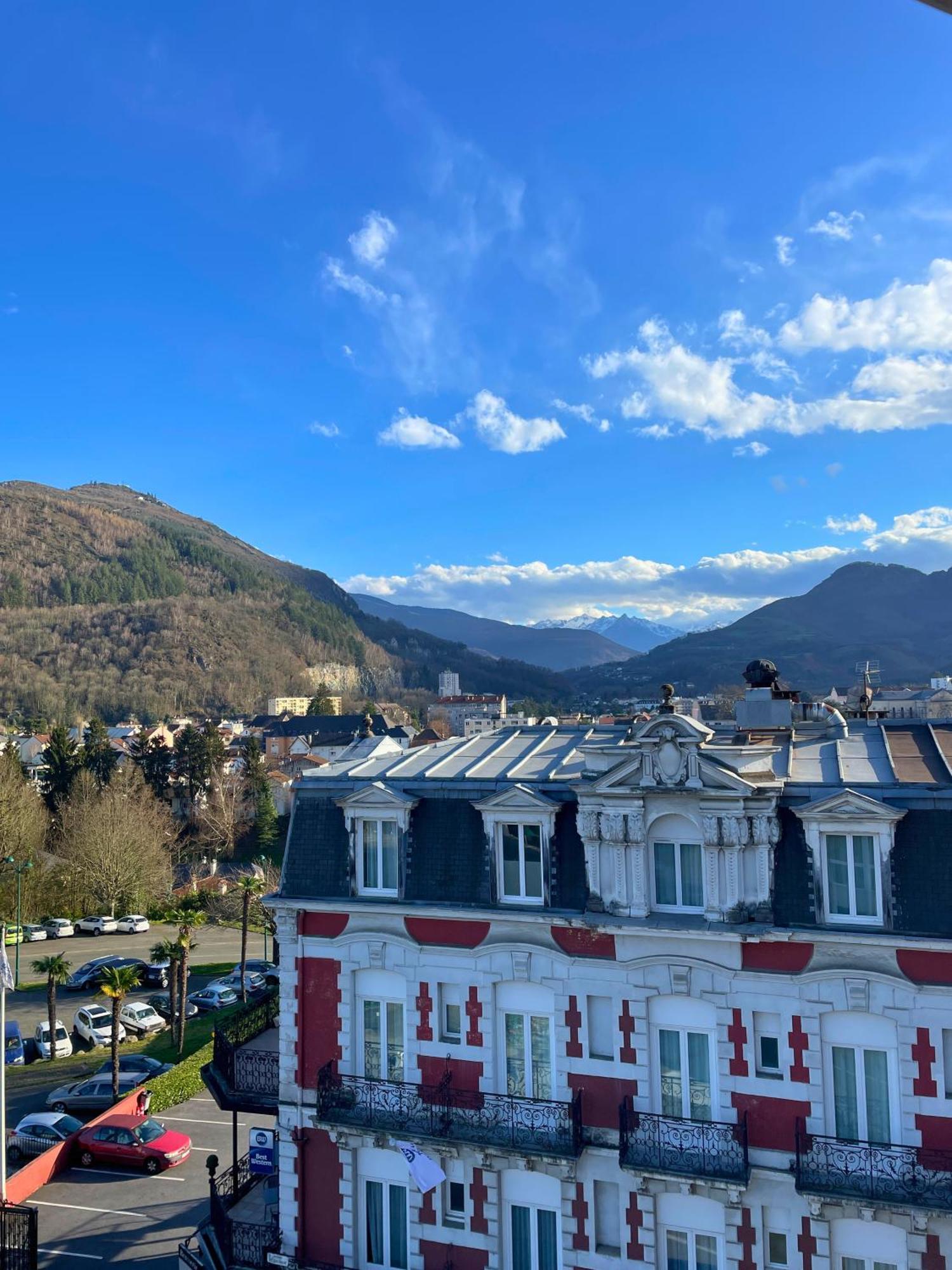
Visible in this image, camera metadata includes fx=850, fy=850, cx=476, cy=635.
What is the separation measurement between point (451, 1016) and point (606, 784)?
6373 millimetres

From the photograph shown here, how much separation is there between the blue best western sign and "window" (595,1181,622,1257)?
29.1 feet

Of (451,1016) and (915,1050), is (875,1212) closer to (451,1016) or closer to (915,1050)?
(915,1050)

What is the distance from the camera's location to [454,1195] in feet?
61.9

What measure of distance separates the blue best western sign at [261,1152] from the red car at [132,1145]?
10.1 meters

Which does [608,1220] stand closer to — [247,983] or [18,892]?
[247,983]

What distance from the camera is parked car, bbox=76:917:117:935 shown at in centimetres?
6519

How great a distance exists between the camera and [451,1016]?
18.9 m

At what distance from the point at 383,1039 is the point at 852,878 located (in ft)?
35.7

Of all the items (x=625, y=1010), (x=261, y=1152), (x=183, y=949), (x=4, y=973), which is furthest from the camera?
(x=183, y=949)

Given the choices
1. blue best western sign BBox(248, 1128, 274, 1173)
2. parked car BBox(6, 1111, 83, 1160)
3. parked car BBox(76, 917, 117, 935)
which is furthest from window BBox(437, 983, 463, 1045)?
parked car BBox(76, 917, 117, 935)

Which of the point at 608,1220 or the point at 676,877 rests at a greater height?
the point at 676,877

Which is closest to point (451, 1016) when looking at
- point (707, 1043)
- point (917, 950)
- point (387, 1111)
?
point (387, 1111)

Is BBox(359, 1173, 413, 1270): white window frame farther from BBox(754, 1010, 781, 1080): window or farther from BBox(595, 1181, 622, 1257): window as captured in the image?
BBox(754, 1010, 781, 1080): window

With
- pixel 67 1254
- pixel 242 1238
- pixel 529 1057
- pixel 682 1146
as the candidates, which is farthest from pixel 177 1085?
pixel 682 1146
